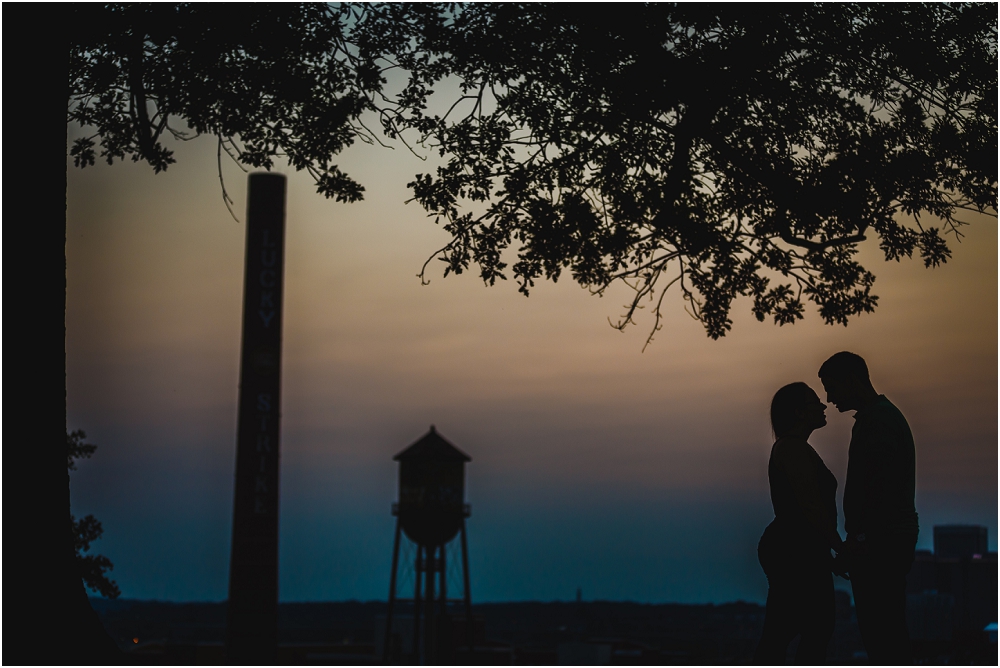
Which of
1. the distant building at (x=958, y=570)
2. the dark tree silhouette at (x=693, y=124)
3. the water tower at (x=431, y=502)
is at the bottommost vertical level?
the distant building at (x=958, y=570)

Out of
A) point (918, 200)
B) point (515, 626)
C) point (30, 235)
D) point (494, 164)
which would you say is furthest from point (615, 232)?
point (515, 626)

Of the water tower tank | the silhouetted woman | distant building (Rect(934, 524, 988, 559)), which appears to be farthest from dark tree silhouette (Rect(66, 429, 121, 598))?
distant building (Rect(934, 524, 988, 559))

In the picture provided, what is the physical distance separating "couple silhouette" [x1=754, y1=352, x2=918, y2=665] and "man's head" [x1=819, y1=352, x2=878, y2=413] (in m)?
0.07

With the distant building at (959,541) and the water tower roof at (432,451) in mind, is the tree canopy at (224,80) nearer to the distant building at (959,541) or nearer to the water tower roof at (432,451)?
the water tower roof at (432,451)

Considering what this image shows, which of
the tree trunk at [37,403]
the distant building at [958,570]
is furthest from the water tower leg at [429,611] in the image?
the distant building at [958,570]

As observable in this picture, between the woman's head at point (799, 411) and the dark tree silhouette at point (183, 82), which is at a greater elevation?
the dark tree silhouette at point (183, 82)

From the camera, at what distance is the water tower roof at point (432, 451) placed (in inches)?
1339

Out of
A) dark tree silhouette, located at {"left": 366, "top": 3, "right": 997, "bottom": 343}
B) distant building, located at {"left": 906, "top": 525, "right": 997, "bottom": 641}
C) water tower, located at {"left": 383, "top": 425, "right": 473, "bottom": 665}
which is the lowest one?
distant building, located at {"left": 906, "top": 525, "right": 997, "bottom": 641}

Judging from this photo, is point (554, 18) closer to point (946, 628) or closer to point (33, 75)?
point (33, 75)

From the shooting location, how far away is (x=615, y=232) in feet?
28.4

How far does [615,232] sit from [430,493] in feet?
85.7

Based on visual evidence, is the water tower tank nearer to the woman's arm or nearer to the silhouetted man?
the silhouetted man

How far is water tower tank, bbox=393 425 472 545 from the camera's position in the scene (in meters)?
33.6

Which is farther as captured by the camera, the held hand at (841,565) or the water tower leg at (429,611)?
the water tower leg at (429,611)
